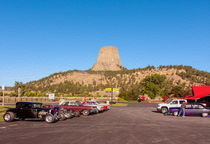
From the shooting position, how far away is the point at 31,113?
17.1 meters

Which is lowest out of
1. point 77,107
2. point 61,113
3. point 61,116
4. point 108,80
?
point 61,116

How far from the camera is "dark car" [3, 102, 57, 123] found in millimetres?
16828

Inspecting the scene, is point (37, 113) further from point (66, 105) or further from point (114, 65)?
point (114, 65)

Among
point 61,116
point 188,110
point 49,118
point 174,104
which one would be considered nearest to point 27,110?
point 49,118

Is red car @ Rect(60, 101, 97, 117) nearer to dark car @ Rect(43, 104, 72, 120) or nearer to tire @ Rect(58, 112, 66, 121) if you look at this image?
dark car @ Rect(43, 104, 72, 120)

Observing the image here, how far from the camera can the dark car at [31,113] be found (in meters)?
16.8

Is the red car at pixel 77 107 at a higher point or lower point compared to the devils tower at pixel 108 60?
lower

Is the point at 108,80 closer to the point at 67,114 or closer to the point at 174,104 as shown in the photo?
the point at 174,104

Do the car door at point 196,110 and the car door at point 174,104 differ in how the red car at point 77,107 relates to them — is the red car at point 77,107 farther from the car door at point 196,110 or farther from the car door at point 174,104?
the car door at point 174,104

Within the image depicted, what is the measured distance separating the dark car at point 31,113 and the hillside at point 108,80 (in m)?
86.2

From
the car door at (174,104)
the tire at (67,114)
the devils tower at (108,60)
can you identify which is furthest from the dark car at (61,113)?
the devils tower at (108,60)

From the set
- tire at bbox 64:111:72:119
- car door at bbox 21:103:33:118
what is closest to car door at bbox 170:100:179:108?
tire at bbox 64:111:72:119

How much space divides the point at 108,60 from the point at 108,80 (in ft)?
114

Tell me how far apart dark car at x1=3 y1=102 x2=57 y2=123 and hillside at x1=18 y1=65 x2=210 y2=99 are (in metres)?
86.2
